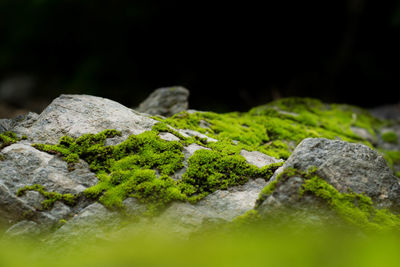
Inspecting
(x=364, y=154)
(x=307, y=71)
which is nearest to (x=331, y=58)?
(x=307, y=71)

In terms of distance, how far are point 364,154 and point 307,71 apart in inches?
489

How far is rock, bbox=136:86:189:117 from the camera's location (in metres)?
8.39

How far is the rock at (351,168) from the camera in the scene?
428 cm

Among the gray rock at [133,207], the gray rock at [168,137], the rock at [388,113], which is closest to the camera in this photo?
the gray rock at [133,207]

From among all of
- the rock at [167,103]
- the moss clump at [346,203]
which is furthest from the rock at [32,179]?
the rock at [167,103]

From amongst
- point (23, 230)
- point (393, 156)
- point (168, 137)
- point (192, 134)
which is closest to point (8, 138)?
point (23, 230)

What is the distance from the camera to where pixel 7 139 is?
4.92 m

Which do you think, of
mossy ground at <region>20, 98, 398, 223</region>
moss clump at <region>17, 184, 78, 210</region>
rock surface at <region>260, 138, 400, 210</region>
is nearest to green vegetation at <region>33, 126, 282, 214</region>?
mossy ground at <region>20, 98, 398, 223</region>

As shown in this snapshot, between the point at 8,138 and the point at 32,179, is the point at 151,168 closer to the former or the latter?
the point at 32,179

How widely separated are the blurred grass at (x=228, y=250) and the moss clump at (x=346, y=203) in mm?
155

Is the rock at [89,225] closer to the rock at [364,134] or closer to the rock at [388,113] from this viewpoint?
the rock at [364,134]

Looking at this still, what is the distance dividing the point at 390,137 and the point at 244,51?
309 inches

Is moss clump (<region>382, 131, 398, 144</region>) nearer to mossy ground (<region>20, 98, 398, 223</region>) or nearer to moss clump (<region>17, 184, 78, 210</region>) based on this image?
mossy ground (<region>20, 98, 398, 223</region>)

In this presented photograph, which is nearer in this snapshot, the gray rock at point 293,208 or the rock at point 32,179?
the gray rock at point 293,208
